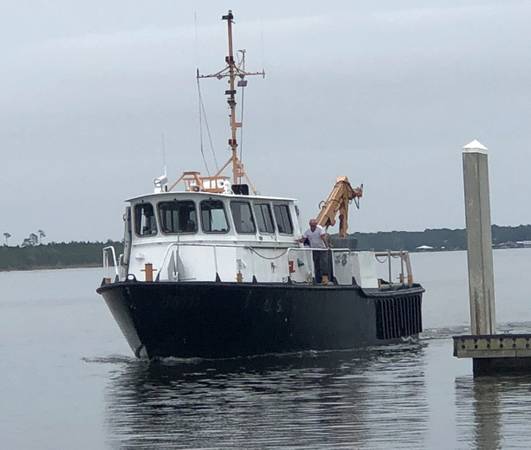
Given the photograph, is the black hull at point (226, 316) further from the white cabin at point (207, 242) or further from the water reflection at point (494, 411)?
the water reflection at point (494, 411)

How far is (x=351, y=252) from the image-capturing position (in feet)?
97.8

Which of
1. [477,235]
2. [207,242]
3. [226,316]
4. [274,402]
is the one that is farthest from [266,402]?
[207,242]

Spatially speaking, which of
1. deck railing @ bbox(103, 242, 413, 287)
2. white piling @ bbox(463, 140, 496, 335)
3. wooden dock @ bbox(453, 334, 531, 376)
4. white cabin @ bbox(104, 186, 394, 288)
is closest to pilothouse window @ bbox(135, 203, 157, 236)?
white cabin @ bbox(104, 186, 394, 288)

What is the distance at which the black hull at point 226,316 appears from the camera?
25.2m

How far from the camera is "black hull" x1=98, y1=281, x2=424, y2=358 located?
2516cm

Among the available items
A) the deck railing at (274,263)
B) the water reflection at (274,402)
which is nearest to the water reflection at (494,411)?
the water reflection at (274,402)

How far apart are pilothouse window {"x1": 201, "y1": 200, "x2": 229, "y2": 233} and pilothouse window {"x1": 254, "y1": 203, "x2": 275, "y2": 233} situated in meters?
0.92

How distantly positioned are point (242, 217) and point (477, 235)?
25.2 feet

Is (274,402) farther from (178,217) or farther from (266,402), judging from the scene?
(178,217)

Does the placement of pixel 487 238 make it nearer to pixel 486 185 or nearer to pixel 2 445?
pixel 486 185

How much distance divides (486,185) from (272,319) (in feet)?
22.1

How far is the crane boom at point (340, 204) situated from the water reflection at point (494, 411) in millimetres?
10915

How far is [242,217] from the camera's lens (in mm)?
27406

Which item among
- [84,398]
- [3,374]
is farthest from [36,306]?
[84,398]
